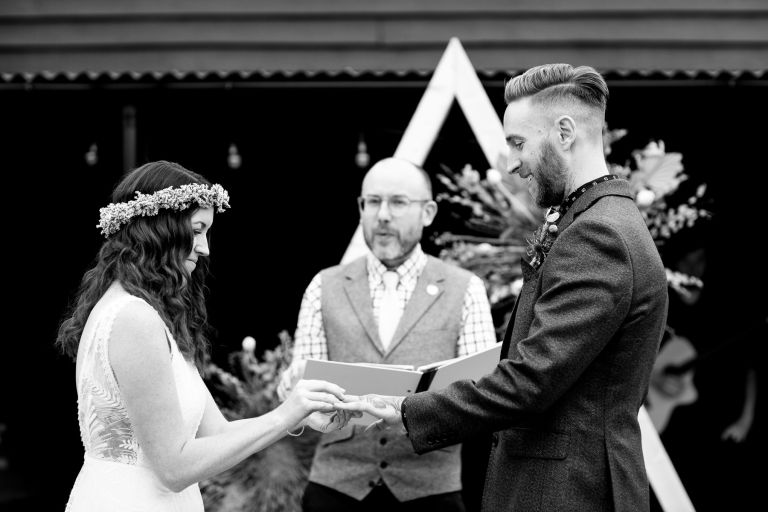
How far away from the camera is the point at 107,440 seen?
2578mm

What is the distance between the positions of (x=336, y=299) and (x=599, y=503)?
1.72 m

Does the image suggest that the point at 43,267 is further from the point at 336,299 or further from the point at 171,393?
the point at 171,393

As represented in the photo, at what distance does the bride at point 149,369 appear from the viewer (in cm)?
247

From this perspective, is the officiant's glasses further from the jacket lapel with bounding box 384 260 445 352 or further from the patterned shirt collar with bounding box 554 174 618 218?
the patterned shirt collar with bounding box 554 174 618 218

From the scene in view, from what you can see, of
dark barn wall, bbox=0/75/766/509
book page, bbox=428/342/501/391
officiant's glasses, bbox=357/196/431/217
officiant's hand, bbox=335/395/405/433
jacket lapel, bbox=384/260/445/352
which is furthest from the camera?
dark barn wall, bbox=0/75/766/509

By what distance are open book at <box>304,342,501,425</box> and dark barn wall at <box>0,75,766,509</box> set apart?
2.86 meters

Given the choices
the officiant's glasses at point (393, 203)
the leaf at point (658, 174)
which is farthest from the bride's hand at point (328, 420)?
the leaf at point (658, 174)

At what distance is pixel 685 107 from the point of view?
552 centimetres

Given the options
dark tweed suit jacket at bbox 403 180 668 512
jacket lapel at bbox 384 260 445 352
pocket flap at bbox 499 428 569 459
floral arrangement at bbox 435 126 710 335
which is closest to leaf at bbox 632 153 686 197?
floral arrangement at bbox 435 126 710 335

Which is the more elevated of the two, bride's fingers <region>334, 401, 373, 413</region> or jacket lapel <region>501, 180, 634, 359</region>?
jacket lapel <region>501, 180, 634, 359</region>

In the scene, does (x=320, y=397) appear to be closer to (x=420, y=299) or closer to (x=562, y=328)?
(x=562, y=328)

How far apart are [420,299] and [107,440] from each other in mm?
1595

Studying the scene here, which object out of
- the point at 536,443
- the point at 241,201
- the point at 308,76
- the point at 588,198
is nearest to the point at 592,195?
the point at 588,198

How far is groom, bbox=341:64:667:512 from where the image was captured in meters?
2.39
